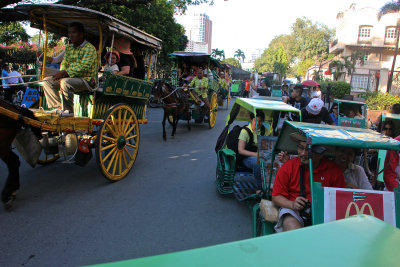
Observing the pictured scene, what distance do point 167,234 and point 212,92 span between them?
964 centimetres

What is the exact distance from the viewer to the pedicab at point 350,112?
7.89 metres

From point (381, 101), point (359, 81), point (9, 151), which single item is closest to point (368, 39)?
point (359, 81)

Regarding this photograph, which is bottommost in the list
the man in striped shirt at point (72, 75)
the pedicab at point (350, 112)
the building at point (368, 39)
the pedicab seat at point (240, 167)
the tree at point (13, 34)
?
the pedicab seat at point (240, 167)

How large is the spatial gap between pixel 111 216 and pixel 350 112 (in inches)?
279

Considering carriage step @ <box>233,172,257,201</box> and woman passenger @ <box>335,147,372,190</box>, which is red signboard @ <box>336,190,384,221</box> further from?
carriage step @ <box>233,172,257,201</box>

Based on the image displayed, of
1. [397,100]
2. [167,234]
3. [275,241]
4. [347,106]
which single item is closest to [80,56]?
[167,234]

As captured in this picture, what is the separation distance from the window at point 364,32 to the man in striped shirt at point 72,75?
47.0m

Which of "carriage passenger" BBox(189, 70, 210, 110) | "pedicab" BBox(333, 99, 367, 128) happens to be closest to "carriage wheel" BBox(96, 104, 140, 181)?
"pedicab" BBox(333, 99, 367, 128)

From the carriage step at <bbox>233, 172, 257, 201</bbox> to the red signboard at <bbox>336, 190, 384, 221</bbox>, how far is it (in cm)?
195

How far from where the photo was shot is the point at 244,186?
5.08 m

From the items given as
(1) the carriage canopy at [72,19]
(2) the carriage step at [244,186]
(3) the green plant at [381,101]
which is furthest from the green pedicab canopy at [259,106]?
(3) the green plant at [381,101]

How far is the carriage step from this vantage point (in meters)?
4.67

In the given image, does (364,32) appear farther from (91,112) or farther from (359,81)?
(91,112)

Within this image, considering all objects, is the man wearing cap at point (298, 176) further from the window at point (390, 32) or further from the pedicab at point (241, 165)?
the window at point (390, 32)
